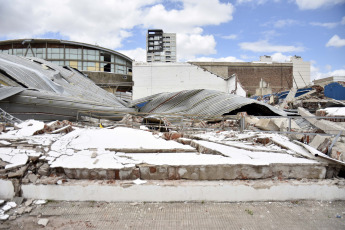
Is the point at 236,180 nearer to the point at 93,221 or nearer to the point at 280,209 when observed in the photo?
the point at 280,209

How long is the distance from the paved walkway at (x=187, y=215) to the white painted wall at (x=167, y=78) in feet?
55.9

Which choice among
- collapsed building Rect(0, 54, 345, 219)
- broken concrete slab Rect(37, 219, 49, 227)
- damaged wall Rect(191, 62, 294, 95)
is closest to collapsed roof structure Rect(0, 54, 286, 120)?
collapsed building Rect(0, 54, 345, 219)

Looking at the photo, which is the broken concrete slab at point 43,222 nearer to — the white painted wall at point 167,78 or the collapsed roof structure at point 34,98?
the collapsed roof structure at point 34,98

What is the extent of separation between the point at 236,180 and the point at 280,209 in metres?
0.66

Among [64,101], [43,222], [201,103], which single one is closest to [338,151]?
[43,222]

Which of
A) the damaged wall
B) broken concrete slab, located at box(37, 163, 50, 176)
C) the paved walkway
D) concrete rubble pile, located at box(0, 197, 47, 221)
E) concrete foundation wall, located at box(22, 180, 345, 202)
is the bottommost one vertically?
the paved walkway

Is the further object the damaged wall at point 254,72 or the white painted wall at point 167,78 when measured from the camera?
the damaged wall at point 254,72

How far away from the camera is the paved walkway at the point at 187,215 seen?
2.51m

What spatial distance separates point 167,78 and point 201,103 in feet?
33.1

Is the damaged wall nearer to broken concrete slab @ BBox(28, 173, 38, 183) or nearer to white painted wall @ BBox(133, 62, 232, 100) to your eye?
white painted wall @ BBox(133, 62, 232, 100)

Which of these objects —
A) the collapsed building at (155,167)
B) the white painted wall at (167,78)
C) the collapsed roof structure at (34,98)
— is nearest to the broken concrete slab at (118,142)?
the collapsed building at (155,167)

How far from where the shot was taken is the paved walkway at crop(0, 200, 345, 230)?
251 centimetres

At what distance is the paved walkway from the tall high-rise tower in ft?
252

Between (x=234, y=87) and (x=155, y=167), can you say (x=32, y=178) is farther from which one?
(x=234, y=87)
